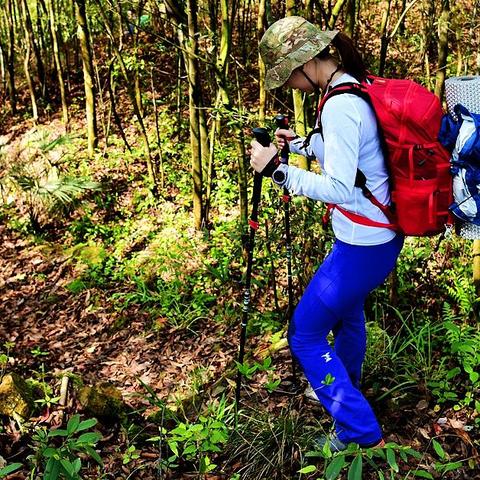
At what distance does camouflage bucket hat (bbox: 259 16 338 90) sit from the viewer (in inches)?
88.2

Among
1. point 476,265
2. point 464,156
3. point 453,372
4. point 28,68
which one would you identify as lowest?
point 453,372

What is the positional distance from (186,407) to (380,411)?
4.01 feet

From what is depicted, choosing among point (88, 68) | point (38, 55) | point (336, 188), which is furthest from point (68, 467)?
point (38, 55)

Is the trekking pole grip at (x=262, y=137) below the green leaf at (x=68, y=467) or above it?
above

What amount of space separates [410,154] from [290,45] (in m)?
0.68

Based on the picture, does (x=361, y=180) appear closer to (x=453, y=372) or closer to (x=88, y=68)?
(x=453, y=372)

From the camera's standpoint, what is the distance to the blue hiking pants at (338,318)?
2.40 m

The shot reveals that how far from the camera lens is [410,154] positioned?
7.13 ft

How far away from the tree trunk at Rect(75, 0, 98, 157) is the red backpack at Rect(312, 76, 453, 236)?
518cm

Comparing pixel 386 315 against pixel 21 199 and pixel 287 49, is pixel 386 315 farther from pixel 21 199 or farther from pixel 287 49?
pixel 21 199

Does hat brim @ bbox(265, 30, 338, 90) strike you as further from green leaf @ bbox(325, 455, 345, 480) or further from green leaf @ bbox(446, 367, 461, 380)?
green leaf @ bbox(446, 367, 461, 380)

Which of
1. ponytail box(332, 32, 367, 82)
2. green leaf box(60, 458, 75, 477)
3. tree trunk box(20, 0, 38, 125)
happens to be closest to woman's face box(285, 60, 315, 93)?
ponytail box(332, 32, 367, 82)

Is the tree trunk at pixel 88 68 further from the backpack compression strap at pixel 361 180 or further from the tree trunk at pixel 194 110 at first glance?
the backpack compression strap at pixel 361 180

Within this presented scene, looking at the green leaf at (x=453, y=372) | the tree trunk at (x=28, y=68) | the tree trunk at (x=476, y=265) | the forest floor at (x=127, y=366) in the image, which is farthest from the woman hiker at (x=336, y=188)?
the tree trunk at (x=28, y=68)
